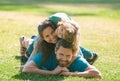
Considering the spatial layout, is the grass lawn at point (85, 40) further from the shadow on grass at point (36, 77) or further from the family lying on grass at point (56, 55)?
the family lying on grass at point (56, 55)

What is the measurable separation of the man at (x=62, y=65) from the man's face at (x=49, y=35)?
0.54 ft

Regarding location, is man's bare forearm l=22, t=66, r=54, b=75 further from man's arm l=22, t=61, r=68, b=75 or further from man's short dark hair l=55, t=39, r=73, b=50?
man's short dark hair l=55, t=39, r=73, b=50

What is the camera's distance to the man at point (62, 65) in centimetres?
738

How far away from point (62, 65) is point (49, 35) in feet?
1.71

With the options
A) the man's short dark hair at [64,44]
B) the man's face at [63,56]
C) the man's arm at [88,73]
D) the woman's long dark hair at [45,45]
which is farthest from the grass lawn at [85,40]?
the man's short dark hair at [64,44]

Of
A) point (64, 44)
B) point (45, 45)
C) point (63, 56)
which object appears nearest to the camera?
point (64, 44)

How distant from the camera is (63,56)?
24.4ft

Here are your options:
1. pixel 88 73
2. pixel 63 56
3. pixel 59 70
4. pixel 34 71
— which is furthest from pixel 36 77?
pixel 88 73

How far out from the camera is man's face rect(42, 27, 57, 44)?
24.9 feet

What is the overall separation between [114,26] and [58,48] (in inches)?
413

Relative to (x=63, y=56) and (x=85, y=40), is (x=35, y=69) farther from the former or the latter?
(x=85, y=40)

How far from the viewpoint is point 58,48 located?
7414 millimetres

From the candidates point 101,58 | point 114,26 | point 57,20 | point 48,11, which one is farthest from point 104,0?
point 57,20

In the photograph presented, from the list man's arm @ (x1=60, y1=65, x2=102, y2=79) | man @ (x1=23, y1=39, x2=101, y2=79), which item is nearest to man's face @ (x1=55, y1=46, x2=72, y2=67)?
man @ (x1=23, y1=39, x2=101, y2=79)
